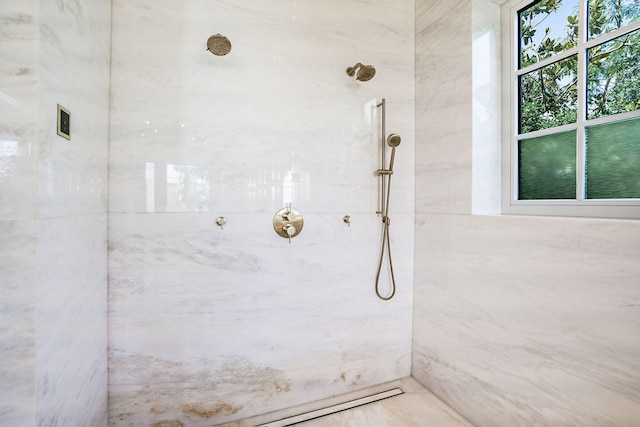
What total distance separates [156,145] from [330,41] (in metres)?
1.08

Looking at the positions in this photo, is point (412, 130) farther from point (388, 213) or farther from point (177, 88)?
point (177, 88)

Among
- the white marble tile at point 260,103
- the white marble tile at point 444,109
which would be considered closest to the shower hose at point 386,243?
the white marble tile at point 260,103

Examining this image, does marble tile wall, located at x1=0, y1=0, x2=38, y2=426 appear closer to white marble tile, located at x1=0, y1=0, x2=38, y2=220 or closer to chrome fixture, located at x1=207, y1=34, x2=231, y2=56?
white marble tile, located at x1=0, y1=0, x2=38, y2=220

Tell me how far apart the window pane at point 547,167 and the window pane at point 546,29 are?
407 millimetres

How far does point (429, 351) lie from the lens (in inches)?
71.1

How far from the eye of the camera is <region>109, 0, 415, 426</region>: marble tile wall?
1.43 m

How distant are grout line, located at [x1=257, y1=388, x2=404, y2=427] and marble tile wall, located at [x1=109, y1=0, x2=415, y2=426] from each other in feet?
0.31

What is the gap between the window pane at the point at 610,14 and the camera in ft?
3.76

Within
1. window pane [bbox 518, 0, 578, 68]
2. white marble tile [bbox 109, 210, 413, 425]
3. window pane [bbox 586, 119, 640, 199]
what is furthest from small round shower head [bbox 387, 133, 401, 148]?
window pane [bbox 586, 119, 640, 199]

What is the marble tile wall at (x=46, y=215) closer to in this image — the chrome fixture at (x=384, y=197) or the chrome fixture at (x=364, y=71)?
the chrome fixture at (x=364, y=71)

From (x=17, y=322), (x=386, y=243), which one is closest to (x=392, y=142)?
(x=386, y=243)

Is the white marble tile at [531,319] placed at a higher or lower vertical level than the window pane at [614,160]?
lower

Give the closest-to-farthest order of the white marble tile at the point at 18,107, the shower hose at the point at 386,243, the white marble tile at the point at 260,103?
the white marble tile at the point at 18,107 → the white marble tile at the point at 260,103 → the shower hose at the point at 386,243

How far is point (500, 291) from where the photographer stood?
4.65ft
